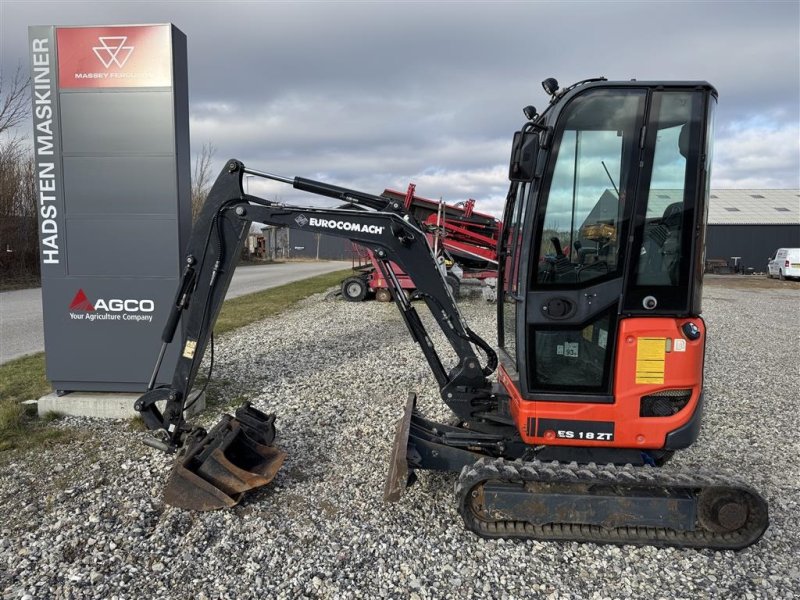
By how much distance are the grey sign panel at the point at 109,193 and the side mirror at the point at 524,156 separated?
162 inches

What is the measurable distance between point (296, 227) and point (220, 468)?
1.95 metres

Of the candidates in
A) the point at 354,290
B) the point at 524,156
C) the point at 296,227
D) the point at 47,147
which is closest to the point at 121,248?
the point at 47,147

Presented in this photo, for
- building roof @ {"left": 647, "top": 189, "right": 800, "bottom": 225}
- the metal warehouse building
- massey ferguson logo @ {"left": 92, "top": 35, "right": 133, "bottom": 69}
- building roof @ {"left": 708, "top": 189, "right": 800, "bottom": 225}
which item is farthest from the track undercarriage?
the metal warehouse building

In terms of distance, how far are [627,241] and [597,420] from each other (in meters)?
1.27

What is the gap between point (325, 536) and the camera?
4.07 metres

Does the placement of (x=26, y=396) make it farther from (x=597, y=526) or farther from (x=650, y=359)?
(x=650, y=359)

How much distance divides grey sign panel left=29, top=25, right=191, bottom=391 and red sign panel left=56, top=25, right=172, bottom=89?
0.04 ft

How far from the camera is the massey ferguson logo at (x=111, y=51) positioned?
6.34 metres

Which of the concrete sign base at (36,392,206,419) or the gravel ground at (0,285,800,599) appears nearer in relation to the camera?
the gravel ground at (0,285,800,599)

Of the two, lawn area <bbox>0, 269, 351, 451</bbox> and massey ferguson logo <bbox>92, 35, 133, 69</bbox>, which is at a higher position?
massey ferguson logo <bbox>92, 35, 133, 69</bbox>

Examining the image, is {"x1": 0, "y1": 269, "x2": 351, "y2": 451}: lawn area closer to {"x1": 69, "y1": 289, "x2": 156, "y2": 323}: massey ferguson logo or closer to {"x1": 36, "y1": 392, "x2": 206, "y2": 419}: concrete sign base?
{"x1": 36, "y1": 392, "x2": 206, "y2": 419}: concrete sign base

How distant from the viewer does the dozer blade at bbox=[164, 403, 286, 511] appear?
4301 mm

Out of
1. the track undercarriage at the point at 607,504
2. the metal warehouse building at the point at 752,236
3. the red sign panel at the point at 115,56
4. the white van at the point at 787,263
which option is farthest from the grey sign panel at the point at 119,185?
the metal warehouse building at the point at 752,236

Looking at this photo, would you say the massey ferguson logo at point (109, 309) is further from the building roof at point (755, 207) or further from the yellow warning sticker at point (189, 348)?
the building roof at point (755, 207)
